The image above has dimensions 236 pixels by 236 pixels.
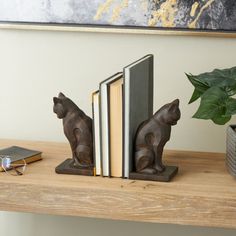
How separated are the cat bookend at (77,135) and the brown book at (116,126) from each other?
0.21 ft

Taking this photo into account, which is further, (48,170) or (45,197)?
(48,170)

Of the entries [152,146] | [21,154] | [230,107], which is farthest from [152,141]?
[21,154]

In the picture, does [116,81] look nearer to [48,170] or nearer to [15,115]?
[48,170]

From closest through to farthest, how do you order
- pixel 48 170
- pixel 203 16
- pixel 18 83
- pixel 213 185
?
pixel 213 185, pixel 48 170, pixel 203 16, pixel 18 83

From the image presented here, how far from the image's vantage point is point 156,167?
1.67 meters

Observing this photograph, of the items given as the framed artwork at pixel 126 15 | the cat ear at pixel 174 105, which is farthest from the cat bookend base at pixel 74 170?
the framed artwork at pixel 126 15

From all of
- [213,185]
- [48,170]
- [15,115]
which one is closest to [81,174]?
[48,170]

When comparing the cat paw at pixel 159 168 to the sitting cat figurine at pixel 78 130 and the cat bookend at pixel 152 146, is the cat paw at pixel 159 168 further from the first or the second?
the sitting cat figurine at pixel 78 130

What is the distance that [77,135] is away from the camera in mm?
1712

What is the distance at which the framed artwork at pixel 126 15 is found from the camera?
1920mm

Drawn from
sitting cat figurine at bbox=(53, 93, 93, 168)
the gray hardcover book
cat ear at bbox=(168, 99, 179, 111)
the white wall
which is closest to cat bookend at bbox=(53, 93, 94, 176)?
sitting cat figurine at bbox=(53, 93, 93, 168)

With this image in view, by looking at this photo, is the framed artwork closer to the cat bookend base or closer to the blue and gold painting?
the blue and gold painting

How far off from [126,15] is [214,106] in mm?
525

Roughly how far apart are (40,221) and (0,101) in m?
0.45
